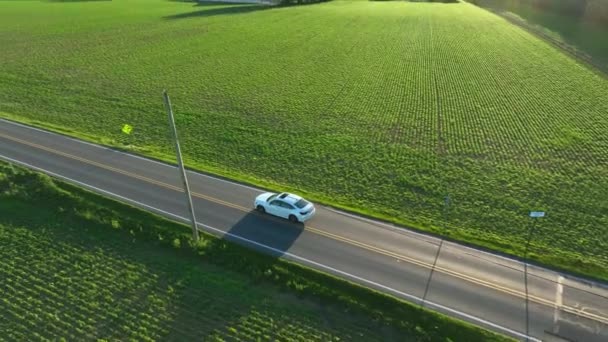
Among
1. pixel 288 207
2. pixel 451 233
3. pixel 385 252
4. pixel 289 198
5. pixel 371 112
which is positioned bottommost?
pixel 451 233

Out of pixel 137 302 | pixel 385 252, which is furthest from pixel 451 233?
pixel 137 302

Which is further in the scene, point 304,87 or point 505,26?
point 505,26

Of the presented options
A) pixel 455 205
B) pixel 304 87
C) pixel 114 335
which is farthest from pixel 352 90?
pixel 114 335

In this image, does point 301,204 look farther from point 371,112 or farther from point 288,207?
point 371,112

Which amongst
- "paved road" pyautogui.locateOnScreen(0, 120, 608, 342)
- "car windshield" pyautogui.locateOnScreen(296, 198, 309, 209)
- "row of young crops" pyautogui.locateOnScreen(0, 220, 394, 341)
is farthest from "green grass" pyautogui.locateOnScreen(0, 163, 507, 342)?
"car windshield" pyautogui.locateOnScreen(296, 198, 309, 209)

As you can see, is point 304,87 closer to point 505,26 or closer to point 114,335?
point 114,335

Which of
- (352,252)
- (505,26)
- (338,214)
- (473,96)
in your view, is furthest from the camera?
(505,26)
